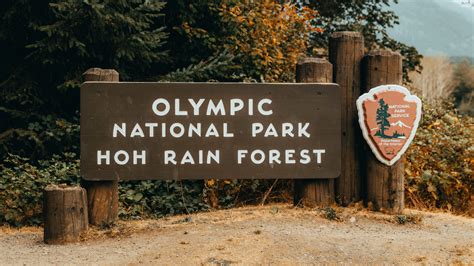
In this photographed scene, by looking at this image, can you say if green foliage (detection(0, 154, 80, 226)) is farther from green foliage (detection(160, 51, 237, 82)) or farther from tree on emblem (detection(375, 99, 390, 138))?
tree on emblem (detection(375, 99, 390, 138))

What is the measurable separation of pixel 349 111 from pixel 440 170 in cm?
205

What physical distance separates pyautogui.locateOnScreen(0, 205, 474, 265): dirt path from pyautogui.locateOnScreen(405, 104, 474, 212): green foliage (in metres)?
1.02

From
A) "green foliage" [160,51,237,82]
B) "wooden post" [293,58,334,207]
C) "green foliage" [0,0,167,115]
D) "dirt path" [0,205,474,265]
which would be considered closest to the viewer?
"dirt path" [0,205,474,265]

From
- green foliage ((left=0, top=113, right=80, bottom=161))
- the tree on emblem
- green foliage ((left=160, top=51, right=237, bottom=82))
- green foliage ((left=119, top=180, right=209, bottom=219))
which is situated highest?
green foliage ((left=160, top=51, right=237, bottom=82))

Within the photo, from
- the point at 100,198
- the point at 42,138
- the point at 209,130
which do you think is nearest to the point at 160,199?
the point at 100,198

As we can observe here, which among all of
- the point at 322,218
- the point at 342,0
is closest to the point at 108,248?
the point at 322,218

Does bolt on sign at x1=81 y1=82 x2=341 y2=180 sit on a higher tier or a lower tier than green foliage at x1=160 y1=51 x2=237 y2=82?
lower

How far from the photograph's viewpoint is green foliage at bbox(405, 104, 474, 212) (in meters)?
7.66

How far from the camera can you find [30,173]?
805 cm

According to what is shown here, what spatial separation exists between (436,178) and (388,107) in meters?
1.71

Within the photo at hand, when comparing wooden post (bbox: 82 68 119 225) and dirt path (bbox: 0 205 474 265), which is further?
wooden post (bbox: 82 68 119 225)

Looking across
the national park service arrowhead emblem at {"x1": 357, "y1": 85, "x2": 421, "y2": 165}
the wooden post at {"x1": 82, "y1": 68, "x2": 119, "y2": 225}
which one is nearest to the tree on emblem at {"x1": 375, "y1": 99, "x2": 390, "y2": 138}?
the national park service arrowhead emblem at {"x1": 357, "y1": 85, "x2": 421, "y2": 165}

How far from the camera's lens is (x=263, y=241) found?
5371mm

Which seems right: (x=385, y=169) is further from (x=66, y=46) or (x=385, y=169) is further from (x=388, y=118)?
(x=66, y=46)
